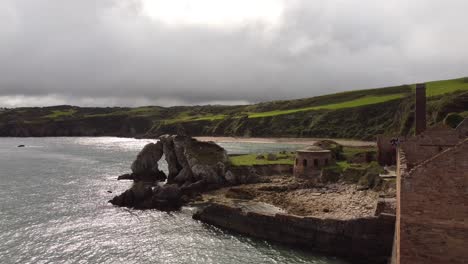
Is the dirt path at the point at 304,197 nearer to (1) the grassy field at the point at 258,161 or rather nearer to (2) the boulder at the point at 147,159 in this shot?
(1) the grassy field at the point at 258,161

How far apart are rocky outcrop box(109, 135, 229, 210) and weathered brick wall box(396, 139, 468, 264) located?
33.4 meters

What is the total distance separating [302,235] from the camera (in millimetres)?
33625

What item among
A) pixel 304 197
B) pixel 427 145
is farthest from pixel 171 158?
pixel 427 145

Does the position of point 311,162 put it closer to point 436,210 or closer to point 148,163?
point 148,163

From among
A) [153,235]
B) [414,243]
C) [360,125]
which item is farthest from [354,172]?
[360,125]

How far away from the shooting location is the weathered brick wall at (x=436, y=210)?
17.6 meters

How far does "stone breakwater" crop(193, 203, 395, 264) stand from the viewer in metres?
30.0

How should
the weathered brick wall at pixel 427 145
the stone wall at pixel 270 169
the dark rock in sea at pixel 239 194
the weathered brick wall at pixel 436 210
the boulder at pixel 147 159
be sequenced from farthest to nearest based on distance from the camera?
the boulder at pixel 147 159
the stone wall at pixel 270 169
the dark rock in sea at pixel 239 194
the weathered brick wall at pixel 427 145
the weathered brick wall at pixel 436 210

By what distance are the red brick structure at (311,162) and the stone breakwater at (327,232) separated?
65.5 ft

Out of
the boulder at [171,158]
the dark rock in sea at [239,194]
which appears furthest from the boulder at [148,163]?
the dark rock in sea at [239,194]

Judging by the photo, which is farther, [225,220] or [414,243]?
[225,220]

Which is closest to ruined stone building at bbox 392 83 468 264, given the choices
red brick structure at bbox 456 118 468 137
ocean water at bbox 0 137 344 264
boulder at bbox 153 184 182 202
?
ocean water at bbox 0 137 344 264

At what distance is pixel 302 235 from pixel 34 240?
2457cm

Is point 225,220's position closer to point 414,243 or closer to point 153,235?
point 153,235
